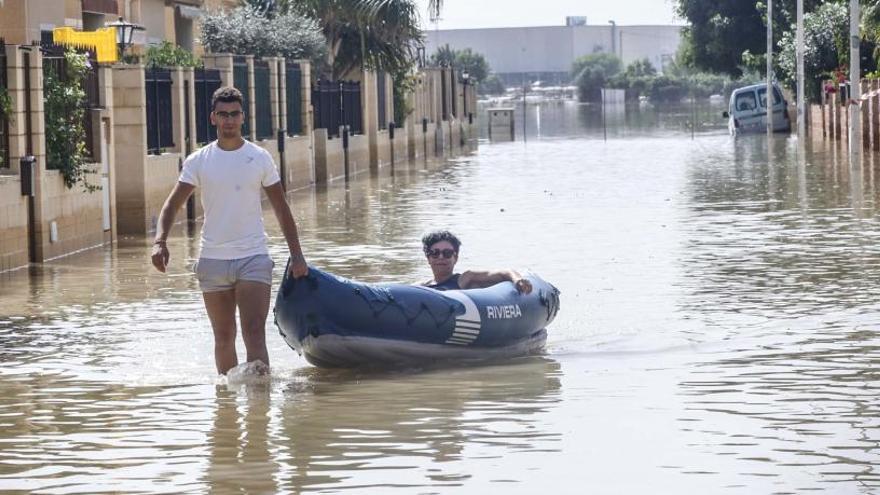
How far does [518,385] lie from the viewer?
11633 millimetres

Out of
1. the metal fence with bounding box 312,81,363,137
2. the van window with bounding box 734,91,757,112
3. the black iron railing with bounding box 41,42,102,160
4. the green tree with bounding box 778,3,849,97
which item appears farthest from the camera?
the van window with bounding box 734,91,757,112

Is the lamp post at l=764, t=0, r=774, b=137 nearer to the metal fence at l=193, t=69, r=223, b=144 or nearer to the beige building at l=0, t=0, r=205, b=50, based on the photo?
the beige building at l=0, t=0, r=205, b=50

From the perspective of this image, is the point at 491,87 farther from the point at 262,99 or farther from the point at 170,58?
the point at 170,58

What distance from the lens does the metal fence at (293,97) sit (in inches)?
1495

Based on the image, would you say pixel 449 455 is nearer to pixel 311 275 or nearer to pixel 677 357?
pixel 311 275

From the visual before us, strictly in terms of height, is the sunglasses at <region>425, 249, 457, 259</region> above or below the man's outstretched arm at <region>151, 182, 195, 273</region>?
below

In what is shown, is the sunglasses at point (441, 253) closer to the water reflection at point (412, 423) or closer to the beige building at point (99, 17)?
the water reflection at point (412, 423)

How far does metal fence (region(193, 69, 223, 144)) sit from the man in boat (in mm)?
17072

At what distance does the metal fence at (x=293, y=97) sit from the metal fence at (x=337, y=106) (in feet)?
5.10

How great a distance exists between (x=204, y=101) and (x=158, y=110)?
365 cm

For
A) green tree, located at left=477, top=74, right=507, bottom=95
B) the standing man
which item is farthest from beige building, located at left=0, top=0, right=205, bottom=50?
green tree, located at left=477, top=74, right=507, bottom=95

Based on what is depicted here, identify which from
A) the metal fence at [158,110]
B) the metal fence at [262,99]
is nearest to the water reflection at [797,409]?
the metal fence at [158,110]

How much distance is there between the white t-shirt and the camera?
36.0 ft

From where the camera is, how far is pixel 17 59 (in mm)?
20469
